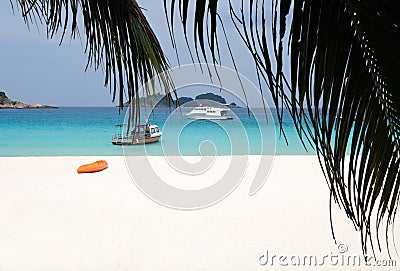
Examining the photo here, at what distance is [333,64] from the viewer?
1.09 feet

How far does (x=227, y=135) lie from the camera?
1500 centimetres

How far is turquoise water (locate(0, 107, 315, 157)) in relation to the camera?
12.7m

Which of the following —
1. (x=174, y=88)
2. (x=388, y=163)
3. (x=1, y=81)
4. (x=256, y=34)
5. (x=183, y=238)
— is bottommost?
(x=1, y=81)

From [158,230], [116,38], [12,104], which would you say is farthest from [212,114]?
[12,104]

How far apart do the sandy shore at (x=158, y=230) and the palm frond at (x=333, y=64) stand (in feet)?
7.80

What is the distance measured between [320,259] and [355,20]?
2620mm

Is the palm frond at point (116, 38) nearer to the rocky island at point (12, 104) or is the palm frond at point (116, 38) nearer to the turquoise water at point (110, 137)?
the turquoise water at point (110, 137)

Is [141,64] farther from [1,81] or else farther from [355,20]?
[1,81]

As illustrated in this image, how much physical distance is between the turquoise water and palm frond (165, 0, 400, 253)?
975cm

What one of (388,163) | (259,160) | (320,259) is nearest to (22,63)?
(259,160)

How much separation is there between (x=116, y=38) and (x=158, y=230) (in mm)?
2373

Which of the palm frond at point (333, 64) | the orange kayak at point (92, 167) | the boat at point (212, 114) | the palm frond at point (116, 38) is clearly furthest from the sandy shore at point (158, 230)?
the boat at point (212, 114)

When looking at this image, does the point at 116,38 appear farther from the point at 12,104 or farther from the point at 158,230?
the point at 12,104

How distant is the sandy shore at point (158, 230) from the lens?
108 inches
